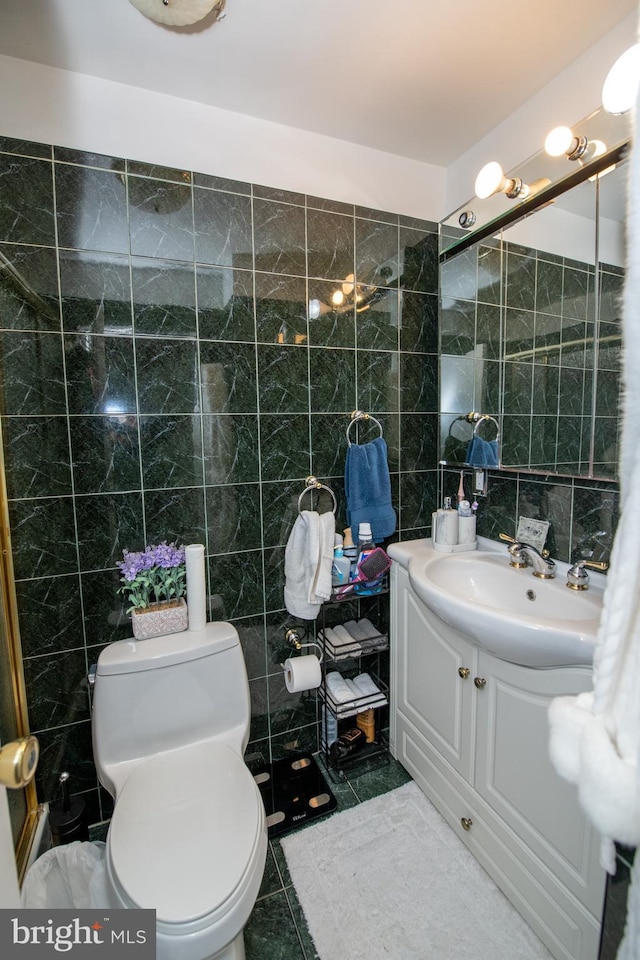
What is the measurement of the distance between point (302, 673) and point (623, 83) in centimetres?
201

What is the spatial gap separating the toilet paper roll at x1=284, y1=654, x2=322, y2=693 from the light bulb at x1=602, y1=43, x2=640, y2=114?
193 centimetres

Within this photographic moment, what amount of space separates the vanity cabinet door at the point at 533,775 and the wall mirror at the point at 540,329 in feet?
2.14

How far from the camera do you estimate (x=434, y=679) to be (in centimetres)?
149

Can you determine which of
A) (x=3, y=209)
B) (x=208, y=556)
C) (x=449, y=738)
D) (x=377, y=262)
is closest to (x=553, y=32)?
(x=377, y=262)

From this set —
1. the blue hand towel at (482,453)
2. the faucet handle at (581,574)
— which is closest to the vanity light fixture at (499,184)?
the blue hand towel at (482,453)

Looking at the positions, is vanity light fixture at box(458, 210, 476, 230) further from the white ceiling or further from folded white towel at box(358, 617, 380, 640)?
folded white towel at box(358, 617, 380, 640)

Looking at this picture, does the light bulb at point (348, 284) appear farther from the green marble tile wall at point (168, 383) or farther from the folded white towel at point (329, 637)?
the folded white towel at point (329, 637)

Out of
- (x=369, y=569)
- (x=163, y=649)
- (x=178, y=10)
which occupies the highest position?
(x=178, y=10)

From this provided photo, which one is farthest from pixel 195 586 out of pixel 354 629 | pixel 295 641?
pixel 354 629

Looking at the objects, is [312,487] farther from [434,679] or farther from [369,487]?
[434,679]

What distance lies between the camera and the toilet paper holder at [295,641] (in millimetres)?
1671

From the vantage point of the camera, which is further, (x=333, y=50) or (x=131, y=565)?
(x=131, y=565)

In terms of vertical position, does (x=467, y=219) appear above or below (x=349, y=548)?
above

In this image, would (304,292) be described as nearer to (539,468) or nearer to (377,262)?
(377,262)
